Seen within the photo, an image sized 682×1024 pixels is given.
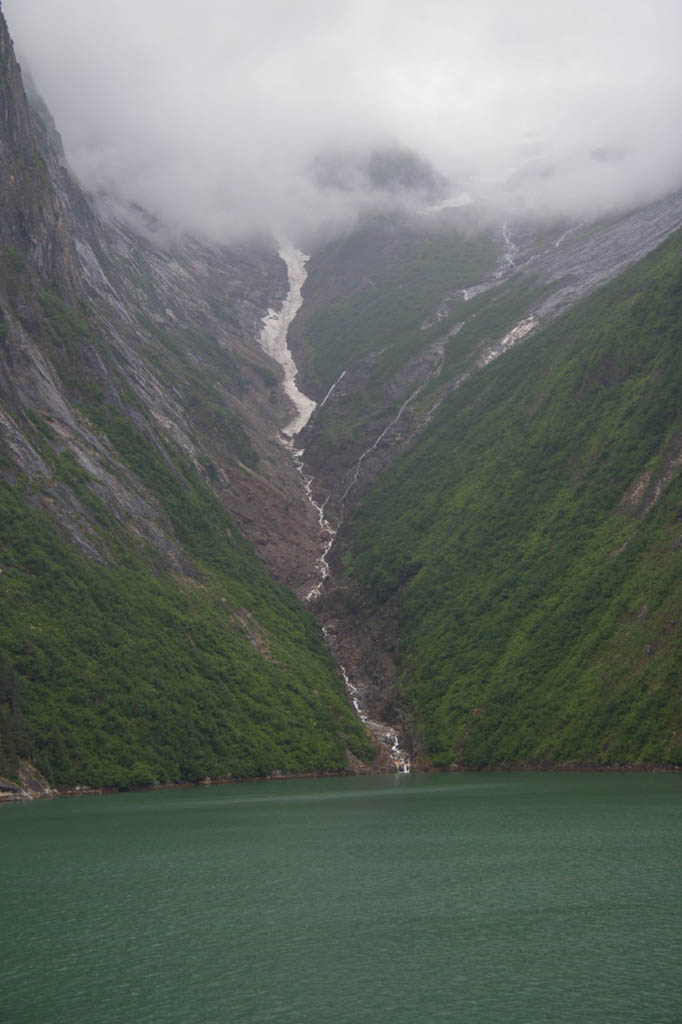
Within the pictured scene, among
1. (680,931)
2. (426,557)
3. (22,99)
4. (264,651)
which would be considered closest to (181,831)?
(680,931)

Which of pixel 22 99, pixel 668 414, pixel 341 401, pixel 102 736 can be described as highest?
pixel 22 99

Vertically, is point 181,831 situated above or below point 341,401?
below

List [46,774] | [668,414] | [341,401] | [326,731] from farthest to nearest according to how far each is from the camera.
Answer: [341,401] → [668,414] → [326,731] → [46,774]

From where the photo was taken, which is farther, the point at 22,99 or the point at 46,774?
the point at 22,99

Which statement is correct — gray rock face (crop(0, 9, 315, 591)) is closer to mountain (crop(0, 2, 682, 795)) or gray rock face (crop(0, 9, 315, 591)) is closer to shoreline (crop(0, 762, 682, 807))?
mountain (crop(0, 2, 682, 795))

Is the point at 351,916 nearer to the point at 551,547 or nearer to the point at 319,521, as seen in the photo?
the point at 551,547

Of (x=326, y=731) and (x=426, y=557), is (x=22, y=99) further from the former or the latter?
(x=326, y=731)

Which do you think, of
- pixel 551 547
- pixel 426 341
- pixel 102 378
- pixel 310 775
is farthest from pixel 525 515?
pixel 426 341

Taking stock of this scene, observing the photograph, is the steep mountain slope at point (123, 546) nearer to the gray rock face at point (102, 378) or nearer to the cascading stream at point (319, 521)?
the gray rock face at point (102, 378)

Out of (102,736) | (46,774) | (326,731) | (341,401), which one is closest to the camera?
(46,774)
